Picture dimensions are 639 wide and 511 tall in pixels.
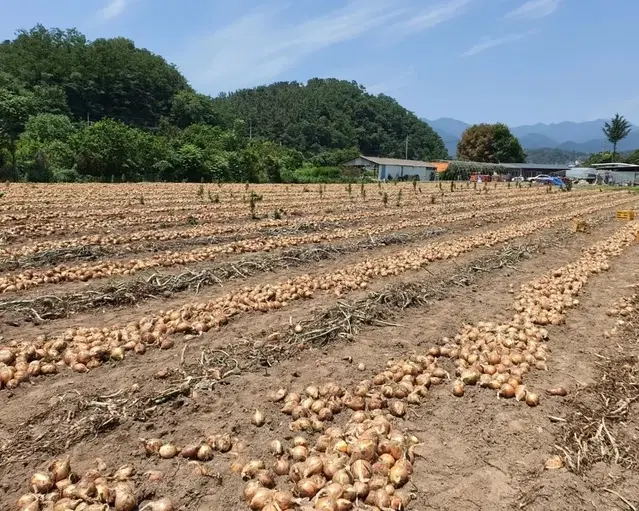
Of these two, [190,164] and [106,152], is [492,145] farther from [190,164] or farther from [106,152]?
[106,152]

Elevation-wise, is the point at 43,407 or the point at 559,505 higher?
the point at 43,407

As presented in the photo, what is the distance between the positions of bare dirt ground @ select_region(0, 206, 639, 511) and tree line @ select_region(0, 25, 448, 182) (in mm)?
23958

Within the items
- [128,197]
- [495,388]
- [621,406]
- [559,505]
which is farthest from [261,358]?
[128,197]

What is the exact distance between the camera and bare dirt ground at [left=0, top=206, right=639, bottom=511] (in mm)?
2541

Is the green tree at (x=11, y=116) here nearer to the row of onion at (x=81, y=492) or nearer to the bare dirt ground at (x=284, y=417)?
the bare dirt ground at (x=284, y=417)

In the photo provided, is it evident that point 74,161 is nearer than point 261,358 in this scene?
No

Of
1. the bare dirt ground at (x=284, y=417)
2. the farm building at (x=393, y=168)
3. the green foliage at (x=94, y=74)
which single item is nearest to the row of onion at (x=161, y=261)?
the bare dirt ground at (x=284, y=417)

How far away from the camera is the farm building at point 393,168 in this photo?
57300 mm

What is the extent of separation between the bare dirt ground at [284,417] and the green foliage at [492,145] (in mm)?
88543

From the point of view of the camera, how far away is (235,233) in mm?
9789

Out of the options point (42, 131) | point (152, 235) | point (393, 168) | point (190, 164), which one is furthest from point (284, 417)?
point (393, 168)

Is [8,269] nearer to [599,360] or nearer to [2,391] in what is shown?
[2,391]

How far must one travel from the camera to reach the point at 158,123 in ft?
242

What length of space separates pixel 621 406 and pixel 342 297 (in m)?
2.96
